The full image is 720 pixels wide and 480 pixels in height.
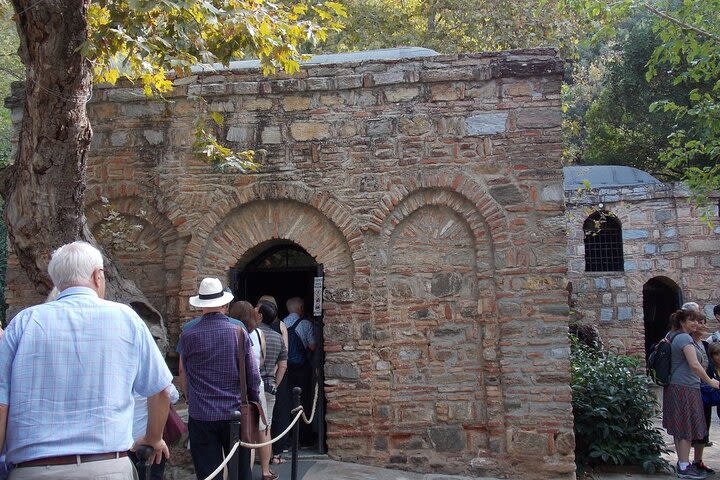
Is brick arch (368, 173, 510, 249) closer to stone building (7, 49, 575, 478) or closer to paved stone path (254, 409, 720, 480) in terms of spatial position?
stone building (7, 49, 575, 478)

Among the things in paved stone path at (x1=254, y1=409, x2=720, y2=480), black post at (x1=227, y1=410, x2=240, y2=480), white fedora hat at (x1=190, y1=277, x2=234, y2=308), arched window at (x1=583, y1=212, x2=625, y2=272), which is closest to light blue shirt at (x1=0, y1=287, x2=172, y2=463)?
black post at (x1=227, y1=410, x2=240, y2=480)

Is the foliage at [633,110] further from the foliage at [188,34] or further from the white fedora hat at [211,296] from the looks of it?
the white fedora hat at [211,296]

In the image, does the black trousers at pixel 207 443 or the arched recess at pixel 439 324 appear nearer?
the black trousers at pixel 207 443

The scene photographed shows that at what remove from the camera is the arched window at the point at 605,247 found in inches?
591

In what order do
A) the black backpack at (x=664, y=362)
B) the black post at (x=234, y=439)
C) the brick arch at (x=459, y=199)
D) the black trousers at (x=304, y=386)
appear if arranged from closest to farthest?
1. the black post at (x=234, y=439)
2. the brick arch at (x=459, y=199)
3. the black backpack at (x=664, y=362)
4. the black trousers at (x=304, y=386)

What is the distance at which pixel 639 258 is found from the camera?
48.0ft

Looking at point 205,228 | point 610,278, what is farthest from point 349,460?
point 610,278

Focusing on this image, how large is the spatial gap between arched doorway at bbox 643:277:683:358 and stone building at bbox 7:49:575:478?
31.6 ft

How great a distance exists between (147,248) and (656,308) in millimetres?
12458

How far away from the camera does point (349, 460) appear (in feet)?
23.8

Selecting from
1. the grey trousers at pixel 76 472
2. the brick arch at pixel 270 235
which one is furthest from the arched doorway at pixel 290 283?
the grey trousers at pixel 76 472

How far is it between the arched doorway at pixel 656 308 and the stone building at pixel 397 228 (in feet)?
31.6

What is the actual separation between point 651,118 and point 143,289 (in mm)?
14916

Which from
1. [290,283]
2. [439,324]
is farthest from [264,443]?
[290,283]
